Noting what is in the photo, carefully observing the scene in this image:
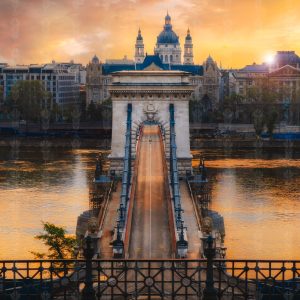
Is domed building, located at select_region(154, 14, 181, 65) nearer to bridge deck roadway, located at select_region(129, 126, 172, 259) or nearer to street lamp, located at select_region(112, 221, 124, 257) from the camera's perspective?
bridge deck roadway, located at select_region(129, 126, 172, 259)

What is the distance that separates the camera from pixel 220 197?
35.8 metres

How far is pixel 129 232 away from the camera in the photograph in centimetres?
2233

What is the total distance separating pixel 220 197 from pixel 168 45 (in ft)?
302

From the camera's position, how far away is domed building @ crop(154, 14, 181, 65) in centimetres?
12488

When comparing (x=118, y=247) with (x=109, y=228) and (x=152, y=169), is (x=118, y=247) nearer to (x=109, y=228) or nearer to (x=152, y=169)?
(x=109, y=228)

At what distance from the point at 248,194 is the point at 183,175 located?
3.26 m

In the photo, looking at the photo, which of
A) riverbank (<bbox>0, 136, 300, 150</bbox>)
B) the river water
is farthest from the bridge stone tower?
riverbank (<bbox>0, 136, 300, 150</bbox>)

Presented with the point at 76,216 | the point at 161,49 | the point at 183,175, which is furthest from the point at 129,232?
the point at 161,49

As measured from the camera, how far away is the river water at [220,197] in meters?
25.5

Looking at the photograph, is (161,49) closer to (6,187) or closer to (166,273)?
(6,187)

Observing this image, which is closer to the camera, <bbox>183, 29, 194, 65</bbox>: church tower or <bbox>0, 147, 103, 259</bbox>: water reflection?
<bbox>0, 147, 103, 259</bbox>: water reflection

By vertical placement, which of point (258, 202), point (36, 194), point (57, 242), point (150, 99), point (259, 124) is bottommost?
point (258, 202)

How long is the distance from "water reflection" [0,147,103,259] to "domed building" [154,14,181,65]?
70.3 metres

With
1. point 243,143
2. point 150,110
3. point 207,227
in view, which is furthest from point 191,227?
point 243,143
